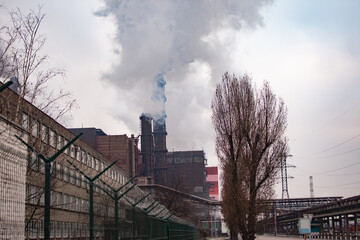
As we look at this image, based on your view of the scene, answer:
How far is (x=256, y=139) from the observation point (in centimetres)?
2798

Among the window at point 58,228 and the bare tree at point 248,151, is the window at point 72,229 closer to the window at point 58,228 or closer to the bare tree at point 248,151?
the window at point 58,228

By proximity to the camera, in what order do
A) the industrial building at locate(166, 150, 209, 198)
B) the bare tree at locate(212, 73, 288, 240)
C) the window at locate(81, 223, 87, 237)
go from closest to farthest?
1. the window at locate(81, 223, 87, 237)
2. the bare tree at locate(212, 73, 288, 240)
3. the industrial building at locate(166, 150, 209, 198)

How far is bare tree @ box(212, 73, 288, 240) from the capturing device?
90.8ft

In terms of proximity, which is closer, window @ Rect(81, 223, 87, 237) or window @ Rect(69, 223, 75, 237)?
window @ Rect(69, 223, 75, 237)

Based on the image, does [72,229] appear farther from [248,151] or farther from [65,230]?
[248,151]

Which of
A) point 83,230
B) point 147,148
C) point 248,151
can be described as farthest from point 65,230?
point 147,148

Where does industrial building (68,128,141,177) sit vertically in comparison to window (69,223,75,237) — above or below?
above

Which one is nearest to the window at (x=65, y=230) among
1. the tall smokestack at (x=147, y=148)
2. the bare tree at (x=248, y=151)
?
the bare tree at (x=248, y=151)

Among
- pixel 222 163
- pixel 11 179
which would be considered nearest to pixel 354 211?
pixel 222 163

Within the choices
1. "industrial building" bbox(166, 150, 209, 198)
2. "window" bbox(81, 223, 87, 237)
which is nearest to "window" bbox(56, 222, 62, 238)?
"window" bbox(81, 223, 87, 237)

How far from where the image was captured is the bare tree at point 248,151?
2767 centimetres

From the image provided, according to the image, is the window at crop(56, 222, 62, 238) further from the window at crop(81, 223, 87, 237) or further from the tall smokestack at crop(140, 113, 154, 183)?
the tall smokestack at crop(140, 113, 154, 183)

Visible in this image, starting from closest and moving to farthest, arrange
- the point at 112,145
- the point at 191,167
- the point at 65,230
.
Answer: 1. the point at 65,230
2. the point at 112,145
3. the point at 191,167

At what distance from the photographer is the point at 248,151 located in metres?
28.2
